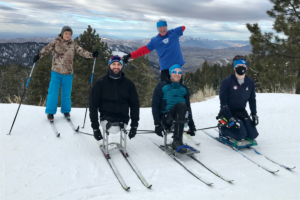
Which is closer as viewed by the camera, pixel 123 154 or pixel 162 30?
pixel 123 154

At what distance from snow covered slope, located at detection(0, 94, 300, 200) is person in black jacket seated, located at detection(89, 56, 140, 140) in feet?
2.01

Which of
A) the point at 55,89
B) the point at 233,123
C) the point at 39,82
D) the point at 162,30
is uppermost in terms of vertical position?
the point at 162,30

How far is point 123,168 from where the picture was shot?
3.51 meters

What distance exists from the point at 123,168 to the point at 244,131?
7.63 feet

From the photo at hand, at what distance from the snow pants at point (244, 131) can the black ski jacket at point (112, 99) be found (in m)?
1.90

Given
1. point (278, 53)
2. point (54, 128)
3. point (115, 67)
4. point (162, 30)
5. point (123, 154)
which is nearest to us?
point (115, 67)

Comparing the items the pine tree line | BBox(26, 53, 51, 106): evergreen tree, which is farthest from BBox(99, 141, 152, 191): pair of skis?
BBox(26, 53, 51, 106): evergreen tree

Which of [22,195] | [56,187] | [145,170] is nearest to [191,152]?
[145,170]

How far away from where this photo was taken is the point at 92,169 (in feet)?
11.4

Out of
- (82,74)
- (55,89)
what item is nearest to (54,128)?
(55,89)

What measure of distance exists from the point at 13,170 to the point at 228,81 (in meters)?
3.86

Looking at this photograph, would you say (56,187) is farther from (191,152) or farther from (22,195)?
(191,152)

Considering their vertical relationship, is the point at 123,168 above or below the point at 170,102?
below

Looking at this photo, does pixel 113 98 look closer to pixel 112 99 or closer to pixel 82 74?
pixel 112 99
